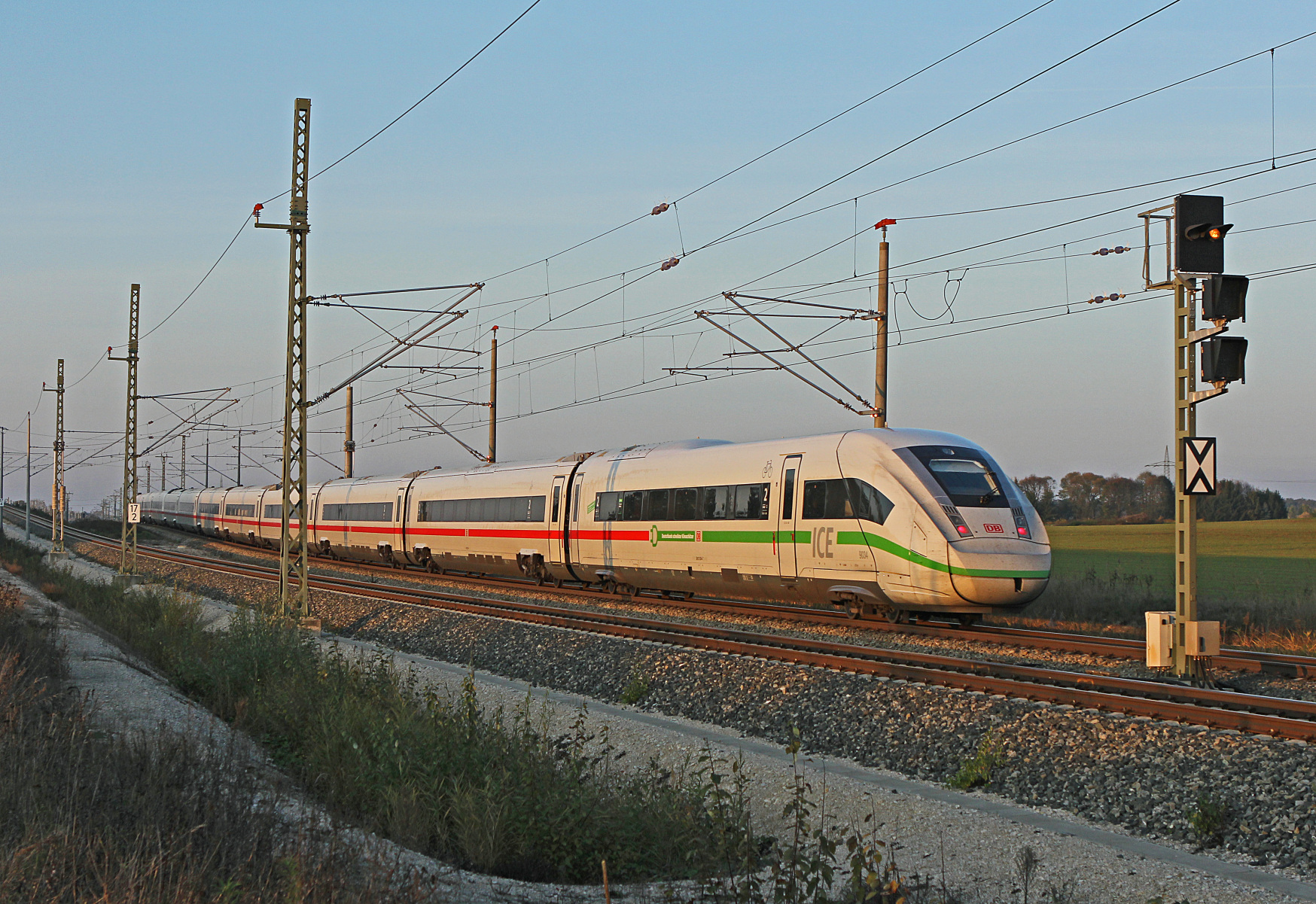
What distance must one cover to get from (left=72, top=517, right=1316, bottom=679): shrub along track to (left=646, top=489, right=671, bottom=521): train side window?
76.4 inches

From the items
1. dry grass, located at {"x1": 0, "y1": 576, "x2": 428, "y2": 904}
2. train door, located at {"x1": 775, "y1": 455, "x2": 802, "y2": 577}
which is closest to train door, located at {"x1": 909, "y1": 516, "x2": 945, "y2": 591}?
train door, located at {"x1": 775, "y1": 455, "x2": 802, "y2": 577}

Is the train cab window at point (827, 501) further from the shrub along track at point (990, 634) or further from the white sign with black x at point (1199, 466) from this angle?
the white sign with black x at point (1199, 466)

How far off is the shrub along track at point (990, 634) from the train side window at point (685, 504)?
1.97 m

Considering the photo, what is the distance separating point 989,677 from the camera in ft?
42.7

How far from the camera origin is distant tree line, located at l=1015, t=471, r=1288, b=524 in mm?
82812

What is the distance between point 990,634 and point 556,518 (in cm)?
1316

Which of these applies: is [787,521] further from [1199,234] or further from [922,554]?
[1199,234]

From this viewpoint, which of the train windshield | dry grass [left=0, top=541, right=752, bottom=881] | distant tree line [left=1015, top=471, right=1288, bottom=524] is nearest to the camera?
dry grass [left=0, top=541, right=752, bottom=881]

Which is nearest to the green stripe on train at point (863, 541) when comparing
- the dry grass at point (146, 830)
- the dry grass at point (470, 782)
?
the dry grass at point (470, 782)

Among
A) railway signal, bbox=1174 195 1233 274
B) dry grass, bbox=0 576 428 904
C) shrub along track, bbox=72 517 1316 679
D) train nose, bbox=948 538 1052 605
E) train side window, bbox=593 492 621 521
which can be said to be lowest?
shrub along track, bbox=72 517 1316 679

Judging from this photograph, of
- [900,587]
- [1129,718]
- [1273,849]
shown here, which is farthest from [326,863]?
[900,587]

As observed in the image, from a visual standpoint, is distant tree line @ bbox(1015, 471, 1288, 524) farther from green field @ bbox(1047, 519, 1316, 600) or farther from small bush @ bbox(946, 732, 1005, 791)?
small bush @ bbox(946, 732, 1005, 791)

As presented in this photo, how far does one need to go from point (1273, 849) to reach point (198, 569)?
122 ft

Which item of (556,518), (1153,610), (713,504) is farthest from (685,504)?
(1153,610)
